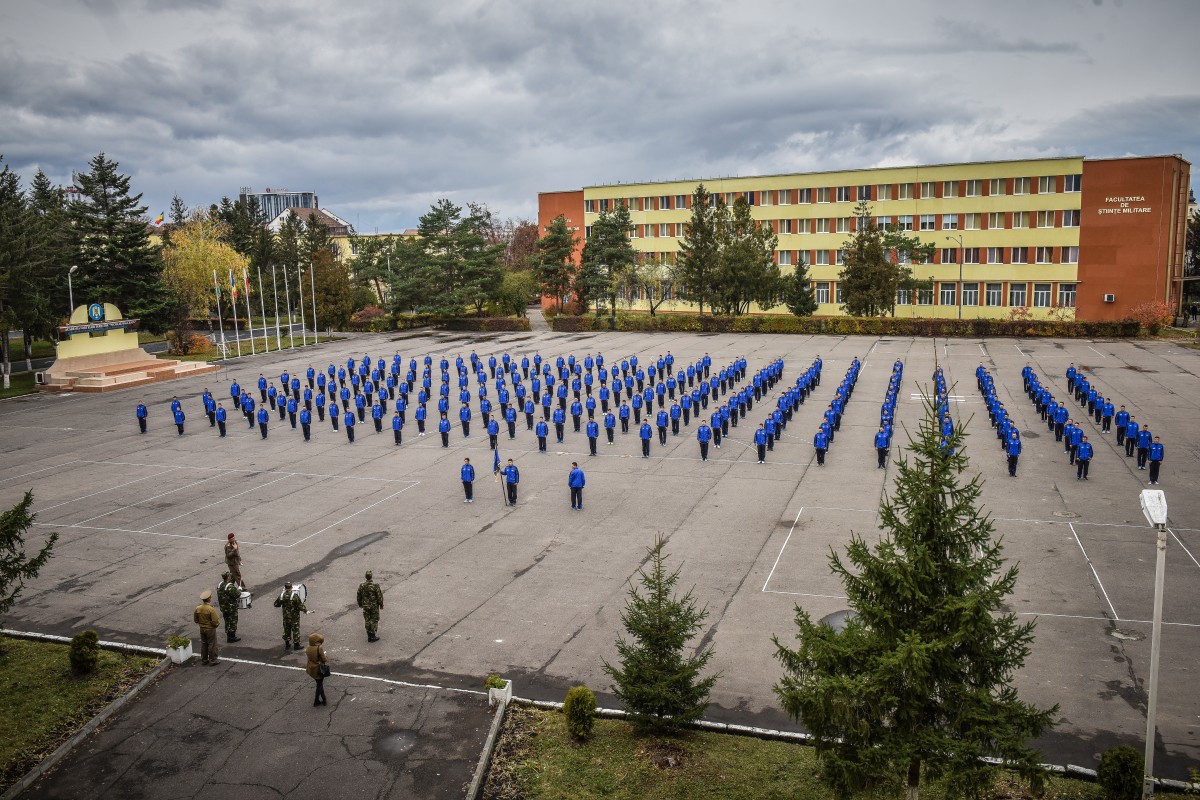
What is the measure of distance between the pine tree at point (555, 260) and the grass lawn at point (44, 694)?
55813 millimetres

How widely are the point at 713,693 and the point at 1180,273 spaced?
6827 centimetres

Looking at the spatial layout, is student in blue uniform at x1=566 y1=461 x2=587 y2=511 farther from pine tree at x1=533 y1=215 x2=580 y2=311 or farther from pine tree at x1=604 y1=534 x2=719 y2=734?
pine tree at x1=533 y1=215 x2=580 y2=311

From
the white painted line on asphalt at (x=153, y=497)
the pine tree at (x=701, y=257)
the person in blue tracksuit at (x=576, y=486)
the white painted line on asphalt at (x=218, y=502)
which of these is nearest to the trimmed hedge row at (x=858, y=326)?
the pine tree at (x=701, y=257)

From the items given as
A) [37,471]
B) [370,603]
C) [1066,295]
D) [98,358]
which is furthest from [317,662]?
[1066,295]

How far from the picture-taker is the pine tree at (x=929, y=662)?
252 inches

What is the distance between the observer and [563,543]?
53.0 ft

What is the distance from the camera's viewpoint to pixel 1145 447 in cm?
2027

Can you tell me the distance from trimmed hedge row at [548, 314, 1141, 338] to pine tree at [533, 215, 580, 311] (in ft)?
20.9

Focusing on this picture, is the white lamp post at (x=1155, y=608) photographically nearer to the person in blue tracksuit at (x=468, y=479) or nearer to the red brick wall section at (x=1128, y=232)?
the person in blue tracksuit at (x=468, y=479)

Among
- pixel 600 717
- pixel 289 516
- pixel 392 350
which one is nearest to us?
pixel 600 717

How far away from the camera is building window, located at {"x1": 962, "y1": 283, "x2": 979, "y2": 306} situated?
64750 millimetres

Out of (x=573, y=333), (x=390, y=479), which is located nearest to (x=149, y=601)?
(x=390, y=479)

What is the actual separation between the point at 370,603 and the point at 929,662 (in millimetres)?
8226

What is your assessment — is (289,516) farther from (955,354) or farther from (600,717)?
(955,354)
